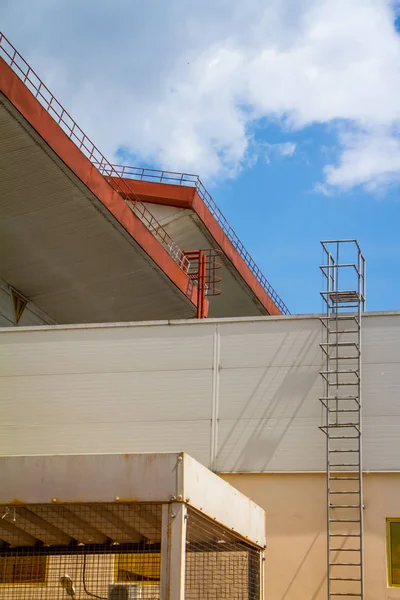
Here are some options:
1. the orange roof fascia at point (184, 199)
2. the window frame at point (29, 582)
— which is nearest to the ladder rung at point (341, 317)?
the window frame at point (29, 582)

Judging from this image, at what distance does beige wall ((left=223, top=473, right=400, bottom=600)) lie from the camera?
17688 millimetres

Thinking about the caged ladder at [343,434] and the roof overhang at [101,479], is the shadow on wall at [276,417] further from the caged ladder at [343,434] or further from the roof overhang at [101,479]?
the roof overhang at [101,479]

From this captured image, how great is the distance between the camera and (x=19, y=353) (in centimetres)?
2088

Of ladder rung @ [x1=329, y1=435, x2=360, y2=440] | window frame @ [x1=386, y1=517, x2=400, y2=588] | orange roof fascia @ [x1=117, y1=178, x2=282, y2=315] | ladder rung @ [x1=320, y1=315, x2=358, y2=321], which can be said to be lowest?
window frame @ [x1=386, y1=517, x2=400, y2=588]

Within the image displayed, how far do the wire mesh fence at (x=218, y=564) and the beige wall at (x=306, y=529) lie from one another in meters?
3.97

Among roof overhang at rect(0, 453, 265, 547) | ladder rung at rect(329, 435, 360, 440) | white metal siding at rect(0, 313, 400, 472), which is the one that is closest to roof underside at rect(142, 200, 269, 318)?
white metal siding at rect(0, 313, 400, 472)

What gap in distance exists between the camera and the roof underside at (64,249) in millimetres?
21703

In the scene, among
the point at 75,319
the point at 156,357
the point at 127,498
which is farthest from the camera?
the point at 75,319

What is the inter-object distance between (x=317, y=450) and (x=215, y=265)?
1733 centimetres

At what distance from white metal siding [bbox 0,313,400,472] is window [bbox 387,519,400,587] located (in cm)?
113

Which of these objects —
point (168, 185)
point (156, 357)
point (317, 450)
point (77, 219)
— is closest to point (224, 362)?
point (156, 357)

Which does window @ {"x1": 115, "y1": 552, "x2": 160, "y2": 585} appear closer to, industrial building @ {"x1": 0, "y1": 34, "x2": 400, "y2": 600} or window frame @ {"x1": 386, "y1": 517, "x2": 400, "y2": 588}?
industrial building @ {"x1": 0, "y1": 34, "x2": 400, "y2": 600}

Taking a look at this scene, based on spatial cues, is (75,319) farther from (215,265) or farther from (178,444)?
(178,444)

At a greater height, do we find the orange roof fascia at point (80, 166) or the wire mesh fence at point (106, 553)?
the orange roof fascia at point (80, 166)
